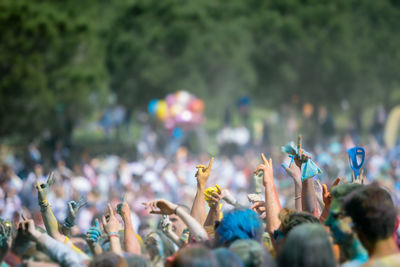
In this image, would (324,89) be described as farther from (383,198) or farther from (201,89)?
(383,198)

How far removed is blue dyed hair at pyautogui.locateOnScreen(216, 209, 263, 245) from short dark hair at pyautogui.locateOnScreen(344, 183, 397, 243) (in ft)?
2.14

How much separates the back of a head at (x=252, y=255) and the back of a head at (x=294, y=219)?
1.38 ft

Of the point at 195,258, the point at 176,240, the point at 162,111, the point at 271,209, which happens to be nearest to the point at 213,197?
the point at 176,240

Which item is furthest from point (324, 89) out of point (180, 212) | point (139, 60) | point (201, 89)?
point (180, 212)

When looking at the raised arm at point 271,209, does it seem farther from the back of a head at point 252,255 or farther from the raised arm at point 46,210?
the raised arm at point 46,210

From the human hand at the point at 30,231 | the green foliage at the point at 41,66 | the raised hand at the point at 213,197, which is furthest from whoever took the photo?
the green foliage at the point at 41,66

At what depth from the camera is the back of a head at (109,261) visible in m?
3.94

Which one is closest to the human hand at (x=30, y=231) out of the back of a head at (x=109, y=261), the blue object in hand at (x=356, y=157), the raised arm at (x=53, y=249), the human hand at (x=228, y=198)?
the raised arm at (x=53, y=249)

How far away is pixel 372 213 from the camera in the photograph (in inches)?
144

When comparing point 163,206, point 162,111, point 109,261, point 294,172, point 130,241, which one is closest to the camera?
point 109,261

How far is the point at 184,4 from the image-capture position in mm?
41562

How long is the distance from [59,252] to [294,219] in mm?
1345

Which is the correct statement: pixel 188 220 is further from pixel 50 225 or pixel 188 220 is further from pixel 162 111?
pixel 162 111

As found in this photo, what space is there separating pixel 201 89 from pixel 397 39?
41.8 ft
